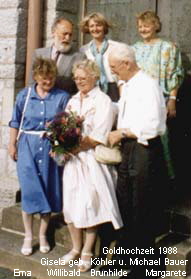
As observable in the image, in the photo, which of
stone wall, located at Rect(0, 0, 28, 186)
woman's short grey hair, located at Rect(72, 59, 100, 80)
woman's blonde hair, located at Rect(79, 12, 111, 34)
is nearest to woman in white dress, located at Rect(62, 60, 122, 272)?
woman's short grey hair, located at Rect(72, 59, 100, 80)

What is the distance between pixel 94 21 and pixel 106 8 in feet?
3.67

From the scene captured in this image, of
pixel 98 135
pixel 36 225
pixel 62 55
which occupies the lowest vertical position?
pixel 36 225

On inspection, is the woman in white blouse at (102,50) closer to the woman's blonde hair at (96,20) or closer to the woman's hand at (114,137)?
the woman's blonde hair at (96,20)

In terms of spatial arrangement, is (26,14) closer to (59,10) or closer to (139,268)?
(59,10)

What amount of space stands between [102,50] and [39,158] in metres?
1.22

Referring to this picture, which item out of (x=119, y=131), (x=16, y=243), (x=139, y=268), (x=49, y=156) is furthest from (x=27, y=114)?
(x=139, y=268)

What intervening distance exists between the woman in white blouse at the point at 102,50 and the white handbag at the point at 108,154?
2.50ft

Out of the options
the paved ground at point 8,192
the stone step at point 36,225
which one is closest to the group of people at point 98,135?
the stone step at point 36,225

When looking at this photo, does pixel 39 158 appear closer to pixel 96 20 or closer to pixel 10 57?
pixel 96 20

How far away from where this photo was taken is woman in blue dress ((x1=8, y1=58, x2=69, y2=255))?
14.4 feet

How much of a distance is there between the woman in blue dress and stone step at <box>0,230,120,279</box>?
7 cm

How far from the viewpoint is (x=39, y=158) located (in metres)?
4.43

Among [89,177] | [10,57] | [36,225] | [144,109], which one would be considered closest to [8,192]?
[36,225]

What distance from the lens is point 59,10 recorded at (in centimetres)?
544
